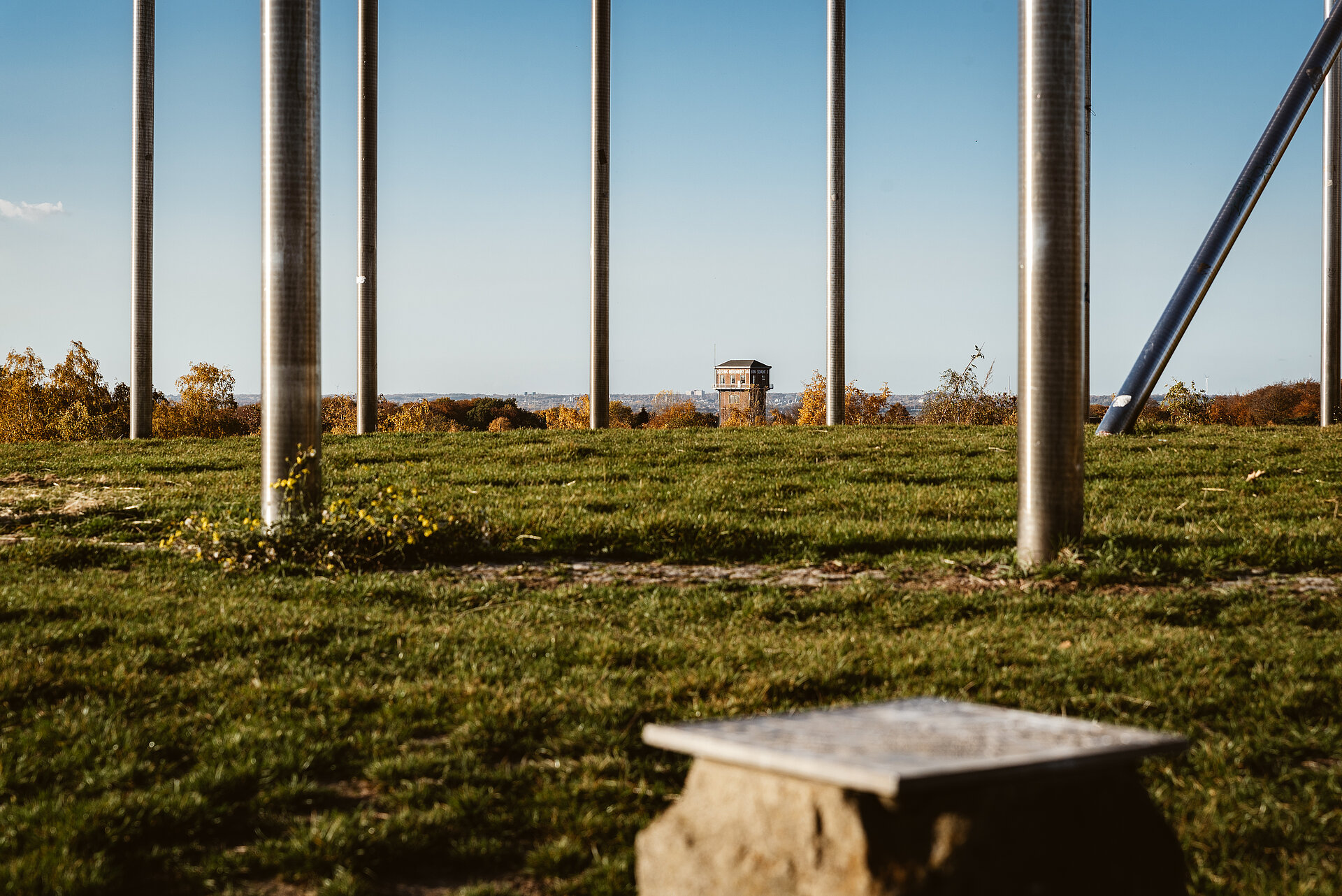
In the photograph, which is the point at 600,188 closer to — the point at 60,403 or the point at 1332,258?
the point at 1332,258

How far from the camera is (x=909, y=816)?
2225mm

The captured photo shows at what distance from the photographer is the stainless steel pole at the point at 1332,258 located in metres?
25.5

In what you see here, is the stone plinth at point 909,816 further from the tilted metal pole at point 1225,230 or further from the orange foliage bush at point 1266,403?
the orange foliage bush at point 1266,403

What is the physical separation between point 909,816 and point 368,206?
21.5 meters

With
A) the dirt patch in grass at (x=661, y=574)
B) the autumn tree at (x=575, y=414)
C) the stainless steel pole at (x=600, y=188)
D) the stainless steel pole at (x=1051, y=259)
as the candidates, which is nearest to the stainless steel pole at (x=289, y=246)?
the dirt patch in grass at (x=661, y=574)

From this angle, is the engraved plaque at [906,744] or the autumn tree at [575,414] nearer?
the engraved plaque at [906,744]

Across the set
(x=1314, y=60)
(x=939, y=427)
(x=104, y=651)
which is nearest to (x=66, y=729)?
(x=104, y=651)

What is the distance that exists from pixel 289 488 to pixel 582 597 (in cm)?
306

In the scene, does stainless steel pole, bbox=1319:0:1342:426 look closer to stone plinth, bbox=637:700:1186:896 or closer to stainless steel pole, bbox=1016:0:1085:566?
stainless steel pole, bbox=1016:0:1085:566

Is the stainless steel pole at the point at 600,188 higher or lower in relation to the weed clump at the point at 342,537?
higher

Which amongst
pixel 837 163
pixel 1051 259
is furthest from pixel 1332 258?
pixel 1051 259

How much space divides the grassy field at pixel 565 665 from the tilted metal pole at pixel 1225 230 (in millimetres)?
4943

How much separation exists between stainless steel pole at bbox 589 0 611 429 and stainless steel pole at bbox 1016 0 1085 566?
13724 mm

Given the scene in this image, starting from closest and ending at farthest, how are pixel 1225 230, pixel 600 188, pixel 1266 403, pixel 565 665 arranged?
pixel 565 665 < pixel 1225 230 < pixel 600 188 < pixel 1266 403
